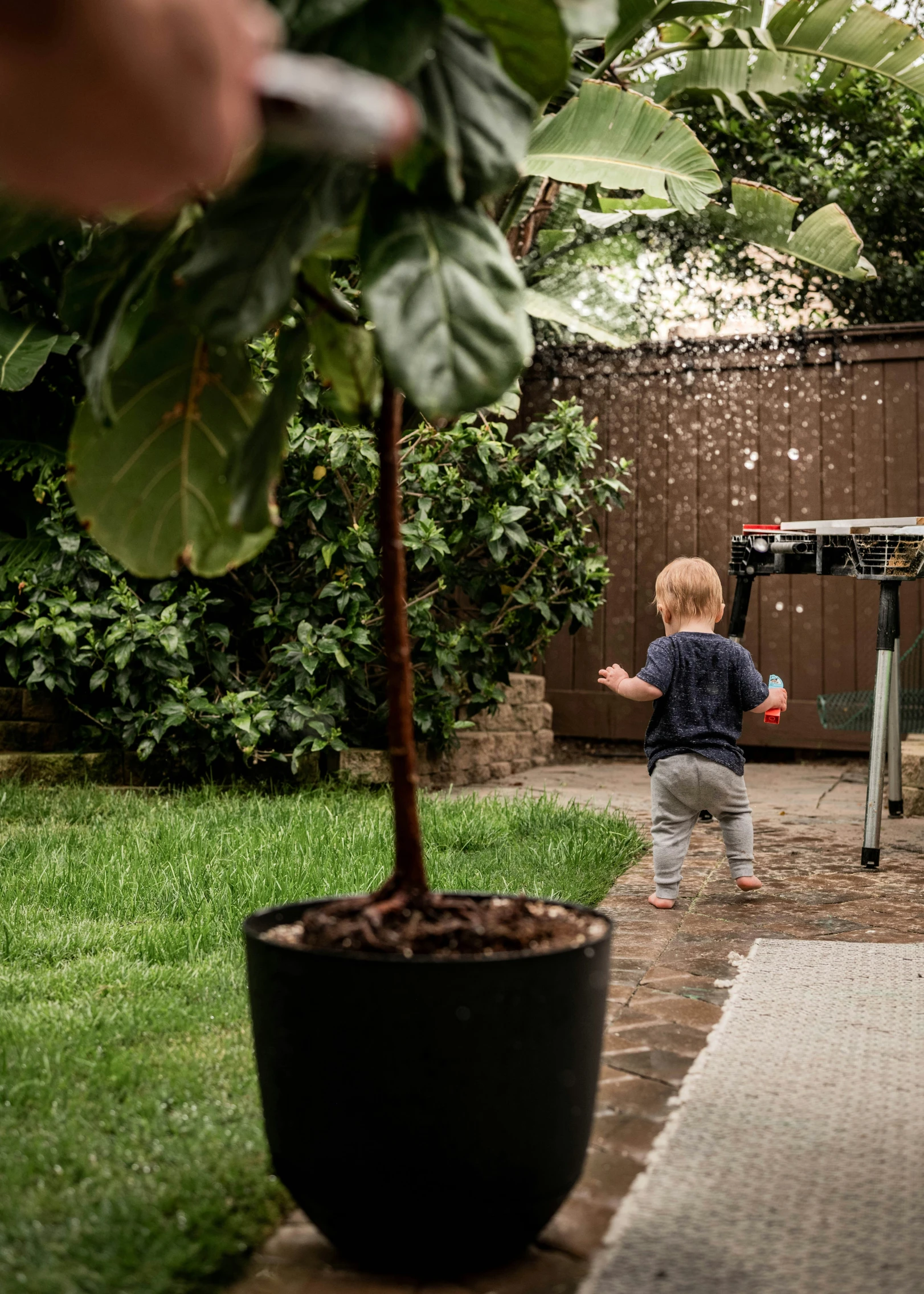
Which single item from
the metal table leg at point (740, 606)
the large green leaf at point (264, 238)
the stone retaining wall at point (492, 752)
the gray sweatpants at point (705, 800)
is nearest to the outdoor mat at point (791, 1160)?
the gray sweatpants at point (705, 800)

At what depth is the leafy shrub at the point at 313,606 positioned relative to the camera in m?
4.33

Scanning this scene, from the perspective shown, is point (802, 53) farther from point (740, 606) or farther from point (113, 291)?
point (113, 291)

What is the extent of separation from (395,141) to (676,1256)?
1.21 meters

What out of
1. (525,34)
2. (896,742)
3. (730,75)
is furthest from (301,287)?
(730,75)

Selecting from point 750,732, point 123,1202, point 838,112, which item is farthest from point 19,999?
point 838,112

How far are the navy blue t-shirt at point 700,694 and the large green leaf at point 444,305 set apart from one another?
230 centimetres

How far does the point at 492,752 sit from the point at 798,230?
2.74m

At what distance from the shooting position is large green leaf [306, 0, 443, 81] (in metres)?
0.84

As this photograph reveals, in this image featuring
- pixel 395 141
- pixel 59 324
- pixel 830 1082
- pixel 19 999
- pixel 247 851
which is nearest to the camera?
pixel 395 141

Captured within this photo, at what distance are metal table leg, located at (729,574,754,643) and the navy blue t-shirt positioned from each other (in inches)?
30.1

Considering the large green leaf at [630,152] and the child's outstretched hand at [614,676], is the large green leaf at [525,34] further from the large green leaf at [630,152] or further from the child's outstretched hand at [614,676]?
the large green leaf at [630,152]

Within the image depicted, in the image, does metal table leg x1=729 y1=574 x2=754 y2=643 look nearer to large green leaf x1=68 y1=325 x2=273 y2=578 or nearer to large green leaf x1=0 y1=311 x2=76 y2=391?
large green leaf x1=0 y1=311 x2=76 y2=391

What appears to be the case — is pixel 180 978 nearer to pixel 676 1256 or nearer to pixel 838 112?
pixel 676 1256

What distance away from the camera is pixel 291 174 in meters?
0.93
